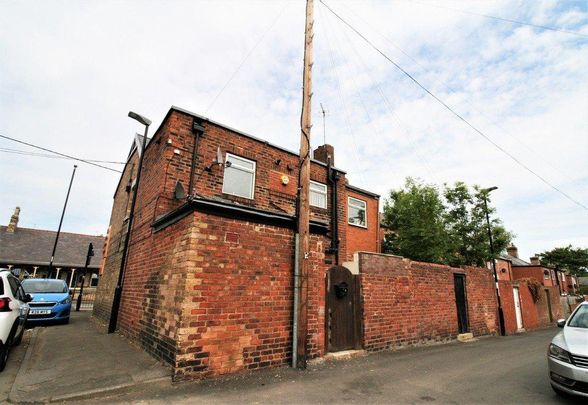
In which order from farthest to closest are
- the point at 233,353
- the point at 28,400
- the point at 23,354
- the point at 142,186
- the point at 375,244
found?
1. the point at 375,244
2. the point at 142,186
3. the point at 23,354
4. the point at 233,353
5. the point at 28,400

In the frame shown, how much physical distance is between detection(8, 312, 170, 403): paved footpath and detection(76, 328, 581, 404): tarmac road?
10.2 inches

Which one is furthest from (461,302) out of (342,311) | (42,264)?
(42,264)

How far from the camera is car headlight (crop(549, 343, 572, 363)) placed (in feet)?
14.5

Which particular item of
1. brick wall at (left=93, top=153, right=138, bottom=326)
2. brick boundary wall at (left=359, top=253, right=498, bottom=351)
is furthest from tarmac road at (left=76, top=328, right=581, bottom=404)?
brick wall at (left=93, top=153, right=138, bottom=326)

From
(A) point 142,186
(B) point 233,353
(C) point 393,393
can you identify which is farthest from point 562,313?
(A) point 142,186

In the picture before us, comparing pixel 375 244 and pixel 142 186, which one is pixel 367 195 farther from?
pixel 142 186

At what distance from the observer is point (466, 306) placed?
39.3 feet

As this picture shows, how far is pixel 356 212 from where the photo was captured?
1504cm

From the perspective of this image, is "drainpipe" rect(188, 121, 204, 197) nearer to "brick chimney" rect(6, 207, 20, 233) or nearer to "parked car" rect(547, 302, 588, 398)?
"parked car" rect(547, 302, 588, 398)

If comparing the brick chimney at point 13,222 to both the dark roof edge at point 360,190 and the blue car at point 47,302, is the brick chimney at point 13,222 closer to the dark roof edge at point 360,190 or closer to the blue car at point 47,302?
the blue car at point 47,302

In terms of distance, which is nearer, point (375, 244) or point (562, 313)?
point (375, 244)

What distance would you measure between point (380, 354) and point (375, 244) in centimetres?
793

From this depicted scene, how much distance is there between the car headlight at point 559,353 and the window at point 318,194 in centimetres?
833

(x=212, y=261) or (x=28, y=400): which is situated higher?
(x=212, y=261)
